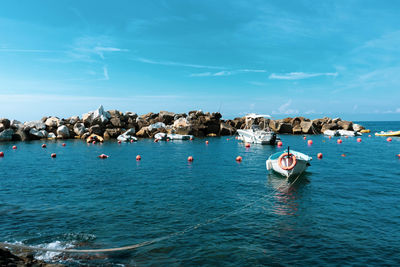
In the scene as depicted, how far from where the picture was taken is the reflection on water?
716 inches

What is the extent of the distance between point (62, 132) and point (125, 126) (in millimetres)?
18794

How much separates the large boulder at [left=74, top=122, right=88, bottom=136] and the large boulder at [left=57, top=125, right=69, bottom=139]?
248 centimetres

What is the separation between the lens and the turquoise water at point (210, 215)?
39.3 feet

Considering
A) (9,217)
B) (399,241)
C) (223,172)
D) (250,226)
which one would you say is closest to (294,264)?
(250,226)

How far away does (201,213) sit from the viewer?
1728cm

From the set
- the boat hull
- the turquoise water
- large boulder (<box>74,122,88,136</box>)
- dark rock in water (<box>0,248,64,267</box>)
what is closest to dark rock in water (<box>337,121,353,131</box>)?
the boat hull

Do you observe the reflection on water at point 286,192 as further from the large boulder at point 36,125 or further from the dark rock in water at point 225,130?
the large boulder at point 36,125

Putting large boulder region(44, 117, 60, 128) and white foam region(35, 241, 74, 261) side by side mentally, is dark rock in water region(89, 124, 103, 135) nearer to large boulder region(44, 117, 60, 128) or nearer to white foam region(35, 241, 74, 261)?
large boulder region(44, 117, 60, 128)

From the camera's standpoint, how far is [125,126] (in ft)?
286

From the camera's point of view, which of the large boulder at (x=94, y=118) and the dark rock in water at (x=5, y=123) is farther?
the large boulder at (x=94, y=118)

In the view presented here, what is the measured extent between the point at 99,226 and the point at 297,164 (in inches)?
826

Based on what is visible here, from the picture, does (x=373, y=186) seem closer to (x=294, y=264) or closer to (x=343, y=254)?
(x=343, y=254)

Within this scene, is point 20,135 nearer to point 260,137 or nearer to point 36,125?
point 36,125

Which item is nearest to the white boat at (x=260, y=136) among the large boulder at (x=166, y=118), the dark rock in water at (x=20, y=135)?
the large boulder at (x=166, y=118)
